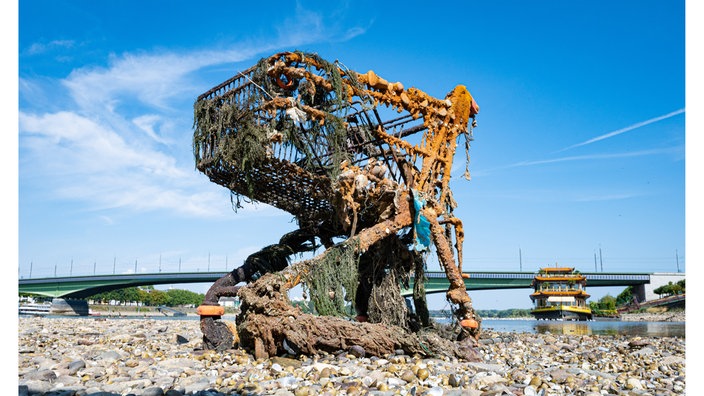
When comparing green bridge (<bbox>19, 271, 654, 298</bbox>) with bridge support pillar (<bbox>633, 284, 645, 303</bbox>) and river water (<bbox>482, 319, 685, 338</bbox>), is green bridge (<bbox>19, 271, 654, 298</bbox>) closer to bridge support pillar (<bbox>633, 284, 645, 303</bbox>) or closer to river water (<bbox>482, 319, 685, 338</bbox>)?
bridge support pillar (<bbox>633, 284, 645, 303</bbox>)

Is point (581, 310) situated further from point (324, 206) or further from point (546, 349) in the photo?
point (324, 206)

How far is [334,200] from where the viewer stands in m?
7.48

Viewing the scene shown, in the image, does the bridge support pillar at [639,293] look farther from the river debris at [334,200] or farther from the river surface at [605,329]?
the river debris at [334,200]

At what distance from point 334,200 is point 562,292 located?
46.9m

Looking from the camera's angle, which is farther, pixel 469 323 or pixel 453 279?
pixel 453 279

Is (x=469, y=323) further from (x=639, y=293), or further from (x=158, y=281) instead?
(x=639, y=293)

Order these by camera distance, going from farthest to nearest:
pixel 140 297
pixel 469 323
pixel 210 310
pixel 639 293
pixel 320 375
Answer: pixel 140 297
pixel 639 293
pixel 469 323
pixel 210 310
pixel 320 375

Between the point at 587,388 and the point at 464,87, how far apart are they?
5.67 m

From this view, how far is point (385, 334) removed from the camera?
644cm

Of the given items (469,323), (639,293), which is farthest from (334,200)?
(639,293)

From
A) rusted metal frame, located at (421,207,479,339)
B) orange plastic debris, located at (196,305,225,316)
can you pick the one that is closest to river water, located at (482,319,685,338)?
rusted metal frame, located at (421,207,479,339)

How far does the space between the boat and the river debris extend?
41.7 m

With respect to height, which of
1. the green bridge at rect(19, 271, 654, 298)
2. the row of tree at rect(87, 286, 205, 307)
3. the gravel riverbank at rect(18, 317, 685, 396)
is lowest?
the row of tree at rect(87, 286, 205, 307)

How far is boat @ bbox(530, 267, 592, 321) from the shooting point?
4697 cm
